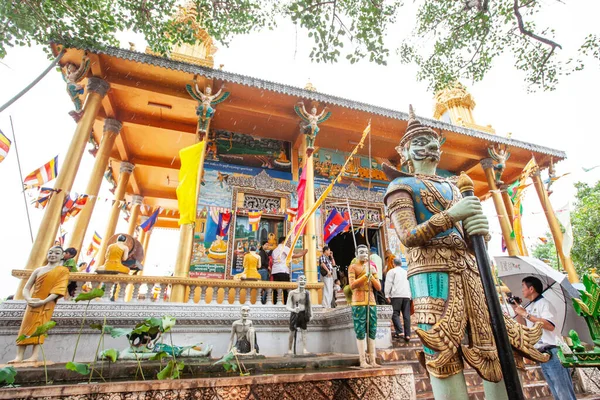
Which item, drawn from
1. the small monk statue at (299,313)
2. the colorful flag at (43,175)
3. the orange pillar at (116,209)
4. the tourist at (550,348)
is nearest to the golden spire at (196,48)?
the orange pillar at (116,209)

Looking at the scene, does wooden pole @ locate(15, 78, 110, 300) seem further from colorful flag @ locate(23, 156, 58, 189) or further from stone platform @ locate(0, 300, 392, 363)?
stone platform @ locate(0, 300, 392, 363)

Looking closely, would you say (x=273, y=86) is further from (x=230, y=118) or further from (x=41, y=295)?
(x=41, y=295)

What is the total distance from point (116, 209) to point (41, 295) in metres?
7.11

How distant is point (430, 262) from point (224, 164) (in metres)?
8.13

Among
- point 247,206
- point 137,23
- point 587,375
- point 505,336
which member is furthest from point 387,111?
point 505,336

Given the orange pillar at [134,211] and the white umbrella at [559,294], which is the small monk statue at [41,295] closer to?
the white umbrella at [559,294]

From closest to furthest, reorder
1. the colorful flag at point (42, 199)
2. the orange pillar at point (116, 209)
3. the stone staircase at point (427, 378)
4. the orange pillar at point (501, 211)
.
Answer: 1. the stone staircase at point (427, 378)
2. the colorful flag at point (42, 199)
3. the orange pillar at point (501, 211)
4. the orange pillar at point (116, 209)

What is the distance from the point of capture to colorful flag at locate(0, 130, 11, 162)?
5652 mm

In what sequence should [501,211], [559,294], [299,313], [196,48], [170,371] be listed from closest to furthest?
[170,371]
[559,294]
[299,313]
[501,211]
[196,48]

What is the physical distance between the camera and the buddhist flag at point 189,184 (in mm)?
6555

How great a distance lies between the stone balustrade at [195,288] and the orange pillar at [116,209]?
4760 mm

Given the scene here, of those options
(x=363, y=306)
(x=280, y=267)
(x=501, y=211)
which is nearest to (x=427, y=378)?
(x=363, y=306)

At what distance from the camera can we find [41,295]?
14.2 feet

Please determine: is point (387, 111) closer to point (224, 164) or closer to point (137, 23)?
point (224, 164)
